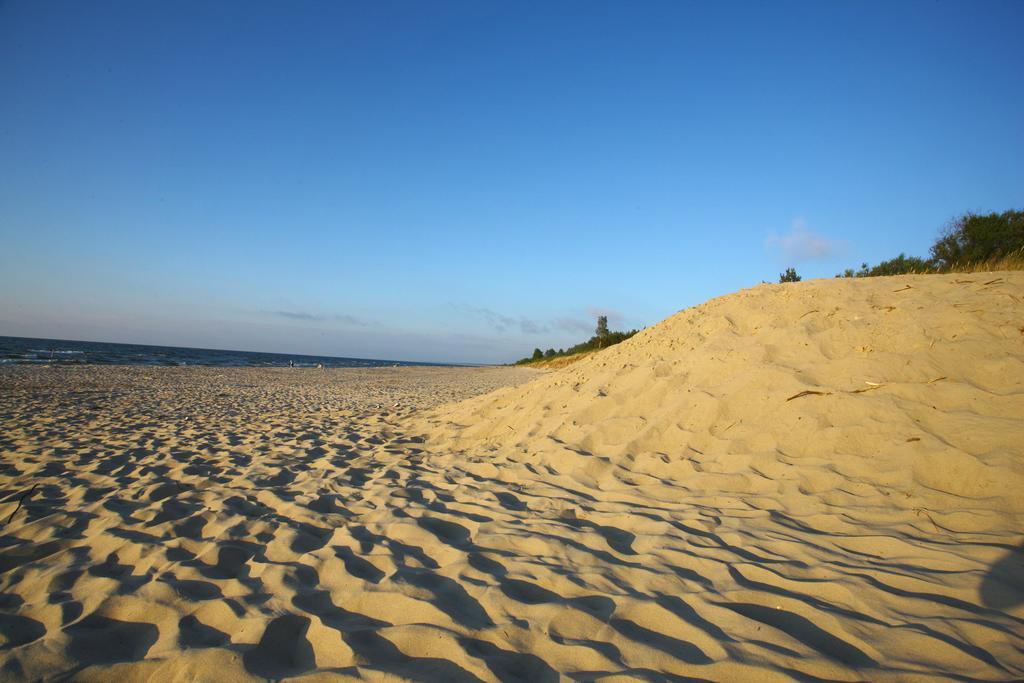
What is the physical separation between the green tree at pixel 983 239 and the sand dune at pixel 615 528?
9214 millimetres

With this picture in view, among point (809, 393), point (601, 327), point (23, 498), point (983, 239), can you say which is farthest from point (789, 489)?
point (601, 327)

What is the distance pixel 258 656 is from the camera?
1.81m

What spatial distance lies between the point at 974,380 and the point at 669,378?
2612 mm

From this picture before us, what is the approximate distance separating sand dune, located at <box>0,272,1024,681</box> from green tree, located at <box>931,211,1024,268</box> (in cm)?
921

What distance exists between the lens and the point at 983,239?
12172mm

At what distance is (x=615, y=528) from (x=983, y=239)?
15340 millimetres

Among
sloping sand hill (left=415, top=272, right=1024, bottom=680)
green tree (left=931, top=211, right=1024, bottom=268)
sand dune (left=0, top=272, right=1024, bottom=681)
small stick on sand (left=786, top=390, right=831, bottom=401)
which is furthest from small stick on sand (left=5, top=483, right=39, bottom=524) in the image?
green tree (left=931, top=211, right=1024, bottom=268)

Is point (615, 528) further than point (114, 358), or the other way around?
point (114, 358)

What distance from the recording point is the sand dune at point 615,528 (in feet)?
5.93

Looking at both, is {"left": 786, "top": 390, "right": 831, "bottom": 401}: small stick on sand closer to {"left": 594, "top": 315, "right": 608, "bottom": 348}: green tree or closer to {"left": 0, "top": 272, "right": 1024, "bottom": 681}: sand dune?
{"left": 0, "top": 272, "right": 1024, "bottom": 681}: sand dune

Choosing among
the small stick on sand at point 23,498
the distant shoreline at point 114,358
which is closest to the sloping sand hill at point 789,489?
the small stick on sand at point 23,498

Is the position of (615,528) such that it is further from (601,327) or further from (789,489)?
(601,327)

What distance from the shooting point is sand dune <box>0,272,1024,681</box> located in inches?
71.2

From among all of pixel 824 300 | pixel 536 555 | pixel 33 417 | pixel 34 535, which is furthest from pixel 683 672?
pixel 33 417
